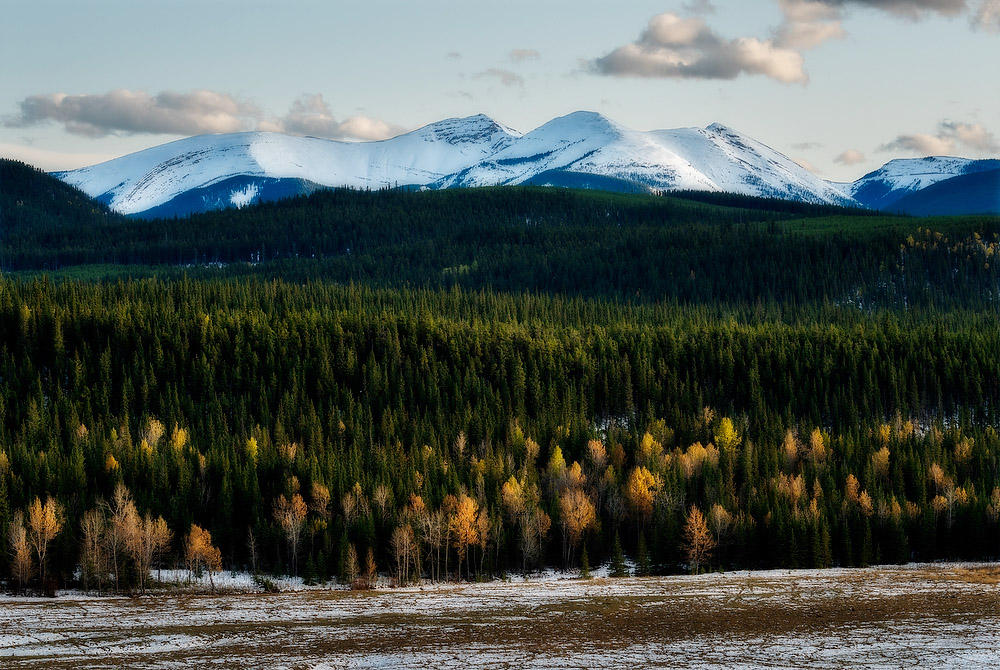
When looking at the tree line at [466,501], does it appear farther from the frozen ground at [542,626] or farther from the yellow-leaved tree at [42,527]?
the frozen ground at [542,626]

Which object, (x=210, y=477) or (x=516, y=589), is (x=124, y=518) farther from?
(x=516, y=589)

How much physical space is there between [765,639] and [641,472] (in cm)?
6399

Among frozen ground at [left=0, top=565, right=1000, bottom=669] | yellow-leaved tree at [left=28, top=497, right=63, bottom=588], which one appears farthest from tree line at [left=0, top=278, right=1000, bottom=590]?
frozen ground at [left=0, top=565, right=1000, bottom=669]

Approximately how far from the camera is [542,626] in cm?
8869

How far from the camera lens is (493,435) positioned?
182875 mm

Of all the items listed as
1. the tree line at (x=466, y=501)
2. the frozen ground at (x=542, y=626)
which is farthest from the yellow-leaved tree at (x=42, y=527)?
the frozen ground at (x=542, y=626)

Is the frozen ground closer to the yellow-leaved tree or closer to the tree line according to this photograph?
the yellow-leaved tree

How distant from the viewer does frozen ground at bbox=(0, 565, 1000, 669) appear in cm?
7644

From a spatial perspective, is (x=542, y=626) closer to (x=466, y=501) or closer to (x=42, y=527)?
(x=466, y=501)

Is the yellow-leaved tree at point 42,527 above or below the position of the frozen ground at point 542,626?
above

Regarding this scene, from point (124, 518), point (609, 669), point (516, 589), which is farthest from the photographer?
point (124, 518)

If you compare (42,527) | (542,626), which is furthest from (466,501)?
(42,527)

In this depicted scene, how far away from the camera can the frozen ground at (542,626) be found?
251ft

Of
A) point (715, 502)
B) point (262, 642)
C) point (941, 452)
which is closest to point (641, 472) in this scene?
point (715, 502)
